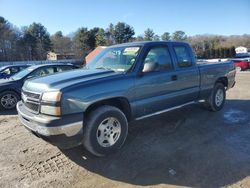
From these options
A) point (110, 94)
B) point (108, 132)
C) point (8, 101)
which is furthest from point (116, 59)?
point (8, 101)

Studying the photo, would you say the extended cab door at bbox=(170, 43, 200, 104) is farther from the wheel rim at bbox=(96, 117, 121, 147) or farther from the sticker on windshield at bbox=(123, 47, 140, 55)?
the wheel rim at bbox=(96, 117, 121, 147)

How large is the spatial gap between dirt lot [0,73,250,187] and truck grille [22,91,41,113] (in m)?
0.90

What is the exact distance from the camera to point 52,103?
145 inches

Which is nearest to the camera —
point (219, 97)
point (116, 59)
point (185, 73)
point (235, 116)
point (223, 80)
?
point (116, 59)

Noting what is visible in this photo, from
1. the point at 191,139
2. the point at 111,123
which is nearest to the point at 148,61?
the point at 111,123

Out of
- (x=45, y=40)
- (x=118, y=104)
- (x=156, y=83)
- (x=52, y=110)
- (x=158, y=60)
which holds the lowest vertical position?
(x=118, y=104)

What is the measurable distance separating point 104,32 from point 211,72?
→ 65049 millimetres

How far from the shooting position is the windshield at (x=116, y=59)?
4829 mm

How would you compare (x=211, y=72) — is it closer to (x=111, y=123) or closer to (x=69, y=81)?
(x=111, y=123)

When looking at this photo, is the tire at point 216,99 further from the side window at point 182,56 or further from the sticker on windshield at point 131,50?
the sticker on windshield at point 131,50

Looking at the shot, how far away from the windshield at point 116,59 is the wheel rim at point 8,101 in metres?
4.29

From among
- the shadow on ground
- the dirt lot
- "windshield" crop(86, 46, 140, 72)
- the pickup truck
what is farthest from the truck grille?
"windshield" crop(86, 46, 140, 72)

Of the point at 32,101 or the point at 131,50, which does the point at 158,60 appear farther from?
the point at 32,101

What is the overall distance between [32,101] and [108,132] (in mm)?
1319
